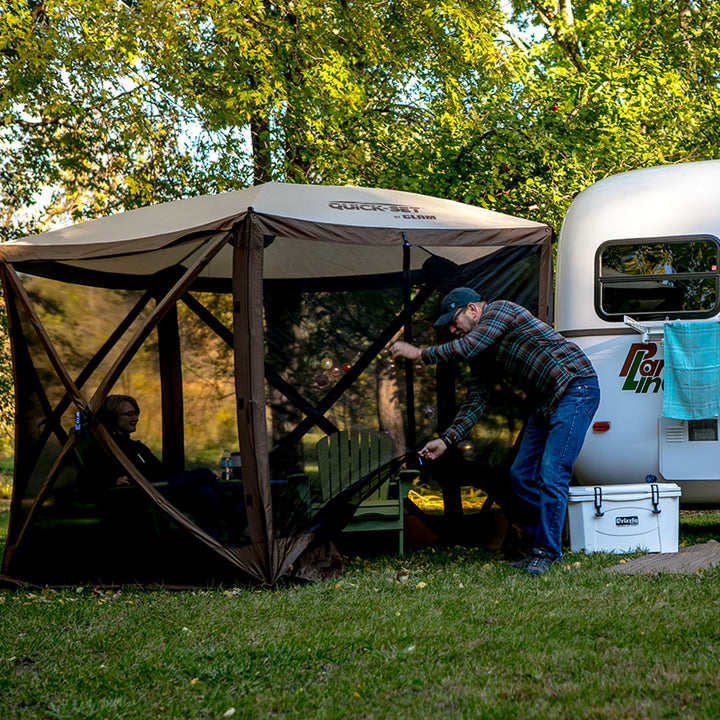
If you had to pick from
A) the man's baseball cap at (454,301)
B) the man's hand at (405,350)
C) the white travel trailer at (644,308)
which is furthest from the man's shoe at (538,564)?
the man's baseball cap at (454,301)

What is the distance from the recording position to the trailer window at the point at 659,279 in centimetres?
663

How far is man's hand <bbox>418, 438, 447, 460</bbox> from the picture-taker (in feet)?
19.1

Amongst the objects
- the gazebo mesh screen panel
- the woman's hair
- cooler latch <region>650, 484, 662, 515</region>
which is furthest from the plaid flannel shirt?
the woman's hair

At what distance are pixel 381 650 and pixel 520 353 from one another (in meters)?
2.49

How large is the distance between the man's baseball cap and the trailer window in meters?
1.31

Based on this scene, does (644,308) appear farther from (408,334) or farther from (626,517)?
(408,334)

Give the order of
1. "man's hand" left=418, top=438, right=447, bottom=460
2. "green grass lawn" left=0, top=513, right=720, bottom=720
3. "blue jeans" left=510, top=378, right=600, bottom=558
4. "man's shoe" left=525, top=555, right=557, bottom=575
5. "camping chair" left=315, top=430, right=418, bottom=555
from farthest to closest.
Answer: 1. "camping chair" left=315, top=430, right=418, bottom=555
2. "man's hand" left=418, top=438, right=447, bottom=460
3. "blue jeans" left=510, top=378, right=600, bottom=558
4. "man's shoe" left=525, top=555, right=557, bottom=575
5. "green grass lawn" left=0, top=513, right=720, bottom=720

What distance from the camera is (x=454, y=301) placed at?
5.89 meters

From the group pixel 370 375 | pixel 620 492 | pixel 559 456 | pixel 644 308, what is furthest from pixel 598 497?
pixel 370 375

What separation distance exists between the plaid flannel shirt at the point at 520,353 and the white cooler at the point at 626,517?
2.68 feet

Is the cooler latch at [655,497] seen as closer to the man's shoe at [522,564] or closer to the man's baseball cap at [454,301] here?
the man's shoe at [522,564]

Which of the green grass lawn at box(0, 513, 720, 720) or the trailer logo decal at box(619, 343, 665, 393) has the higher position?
the trailer logo decal at box(619, 343, 665, 393)

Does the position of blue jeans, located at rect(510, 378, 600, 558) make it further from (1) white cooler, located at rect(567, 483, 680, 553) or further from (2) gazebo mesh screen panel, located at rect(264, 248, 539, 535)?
(2) gazebo mesh screen panel, located at rect(264, 248, 539, 535)

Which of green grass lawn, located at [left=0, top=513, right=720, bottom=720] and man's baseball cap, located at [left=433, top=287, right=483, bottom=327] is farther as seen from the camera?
man's baseball cap, located at [left=433, top=287, right=483, bottom=327]
